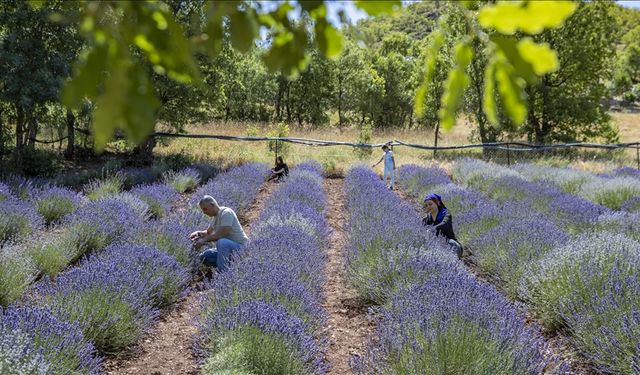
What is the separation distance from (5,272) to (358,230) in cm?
359

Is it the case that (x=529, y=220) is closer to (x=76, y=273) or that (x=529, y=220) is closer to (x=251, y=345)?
(x=251, y=345)

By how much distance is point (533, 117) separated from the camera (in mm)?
22031

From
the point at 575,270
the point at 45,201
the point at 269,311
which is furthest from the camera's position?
the point at 45,201

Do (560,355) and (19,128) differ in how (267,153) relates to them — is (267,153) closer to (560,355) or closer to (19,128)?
(19,128)

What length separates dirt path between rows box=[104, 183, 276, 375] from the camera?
144 inches

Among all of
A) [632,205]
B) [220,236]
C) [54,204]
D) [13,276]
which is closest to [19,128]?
[54,204]

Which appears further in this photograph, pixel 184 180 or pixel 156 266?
pixel 184 180

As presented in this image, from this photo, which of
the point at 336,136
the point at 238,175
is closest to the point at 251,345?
the point at 238,175

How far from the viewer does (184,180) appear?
36.6 ft

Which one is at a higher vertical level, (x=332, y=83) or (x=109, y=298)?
(x=332, y=83)

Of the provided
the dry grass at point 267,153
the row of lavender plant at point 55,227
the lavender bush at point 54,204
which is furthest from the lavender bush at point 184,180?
the dry grass at point 267,153

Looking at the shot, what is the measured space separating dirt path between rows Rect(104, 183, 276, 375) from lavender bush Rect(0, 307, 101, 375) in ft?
1.15

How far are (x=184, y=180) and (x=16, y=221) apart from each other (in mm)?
5058

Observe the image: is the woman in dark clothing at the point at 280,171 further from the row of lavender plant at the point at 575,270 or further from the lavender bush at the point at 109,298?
the lavender bush at the point at 109,298
